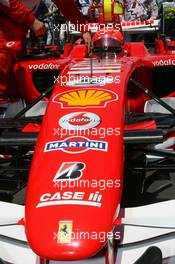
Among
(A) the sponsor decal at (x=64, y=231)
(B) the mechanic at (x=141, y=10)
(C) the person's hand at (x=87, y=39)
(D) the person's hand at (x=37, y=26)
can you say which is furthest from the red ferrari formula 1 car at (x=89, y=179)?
(B) the mechanic at (x=141, y=10)

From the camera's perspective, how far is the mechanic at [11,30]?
15.3 feet

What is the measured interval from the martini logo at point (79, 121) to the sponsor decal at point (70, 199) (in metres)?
0.52

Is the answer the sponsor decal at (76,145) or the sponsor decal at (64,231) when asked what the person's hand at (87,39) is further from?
the sponsor decal at (64,231)

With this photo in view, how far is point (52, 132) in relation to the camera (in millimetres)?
3102

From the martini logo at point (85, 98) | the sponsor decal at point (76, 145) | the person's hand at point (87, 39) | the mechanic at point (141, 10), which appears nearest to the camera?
the sponsor decal at point (76, 145)

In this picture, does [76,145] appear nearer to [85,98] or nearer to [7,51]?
[85,98]

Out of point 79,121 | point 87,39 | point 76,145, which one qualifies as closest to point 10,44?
point 87,39

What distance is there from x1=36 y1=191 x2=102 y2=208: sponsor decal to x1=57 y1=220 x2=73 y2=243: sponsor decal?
0.13m

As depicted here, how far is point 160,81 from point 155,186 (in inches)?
56.5

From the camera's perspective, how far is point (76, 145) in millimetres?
2955

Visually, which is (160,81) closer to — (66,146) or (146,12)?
(66,146)

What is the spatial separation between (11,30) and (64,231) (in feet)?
9.37

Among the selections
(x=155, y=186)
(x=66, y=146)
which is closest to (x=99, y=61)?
(x=155, y=186)

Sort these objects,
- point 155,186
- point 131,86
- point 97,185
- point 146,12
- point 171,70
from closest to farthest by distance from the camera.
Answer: point 97,185 < point 155,186 < point 131,86 < point 171,70 < point 146,12
